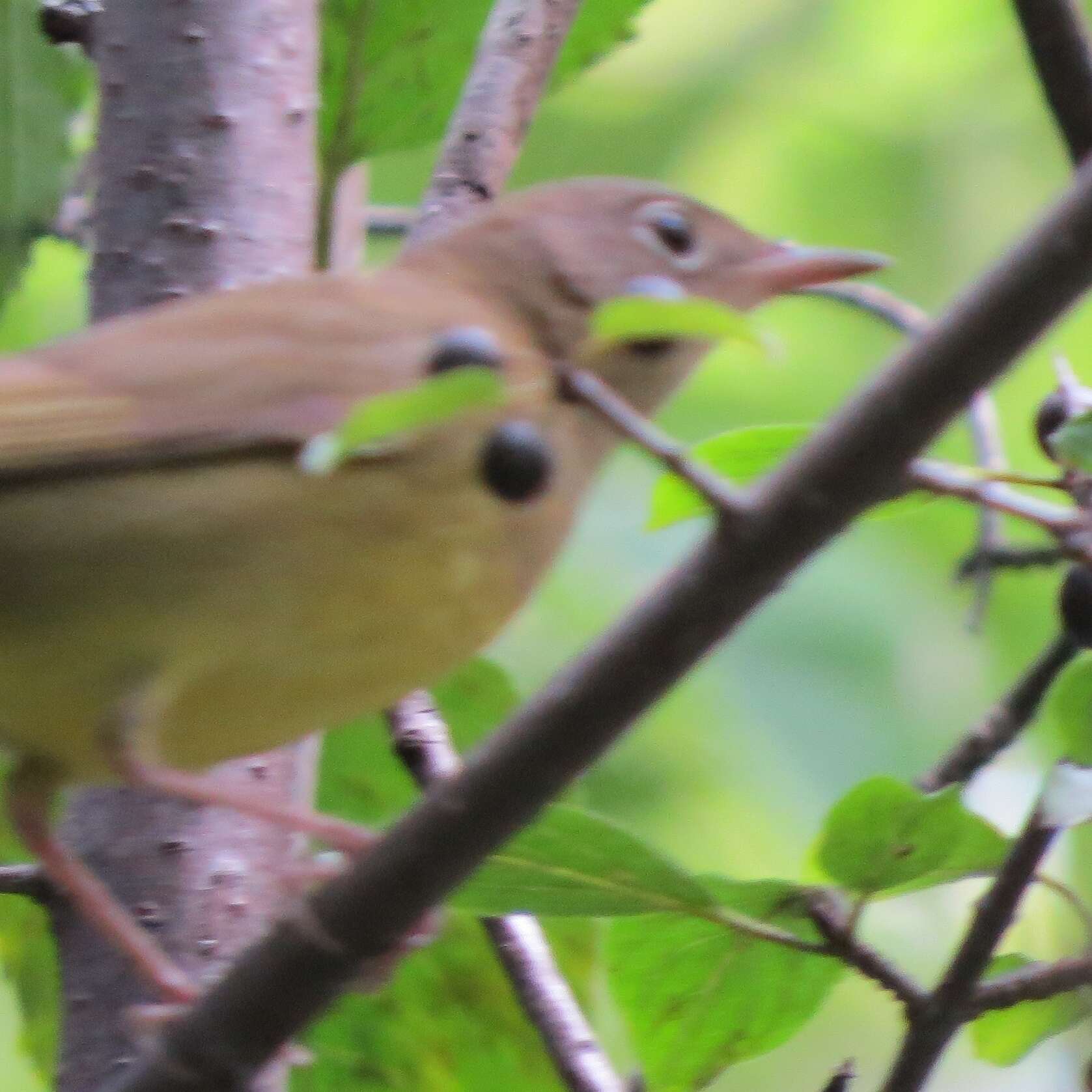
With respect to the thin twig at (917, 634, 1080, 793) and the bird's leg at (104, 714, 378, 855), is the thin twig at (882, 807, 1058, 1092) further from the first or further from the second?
the bird's leg at (104, 714, 378, 855)

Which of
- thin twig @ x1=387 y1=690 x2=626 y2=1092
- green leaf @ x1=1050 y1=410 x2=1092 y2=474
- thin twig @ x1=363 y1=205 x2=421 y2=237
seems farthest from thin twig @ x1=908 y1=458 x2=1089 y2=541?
thin twig @ x1=363 y1=205 x2=421 y2=237

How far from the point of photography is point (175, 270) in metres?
3.11

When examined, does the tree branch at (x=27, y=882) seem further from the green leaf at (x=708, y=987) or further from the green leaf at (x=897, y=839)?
the green leaf at (x=897, y=839)

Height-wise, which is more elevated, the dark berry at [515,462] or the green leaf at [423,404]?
the green leaf at [423,404]

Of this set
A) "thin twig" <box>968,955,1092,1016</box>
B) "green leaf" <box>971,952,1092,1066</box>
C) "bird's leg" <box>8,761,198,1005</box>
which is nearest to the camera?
"thin twig" <box>968,955,1092,1016</box>

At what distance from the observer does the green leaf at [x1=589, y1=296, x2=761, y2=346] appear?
1.64 m

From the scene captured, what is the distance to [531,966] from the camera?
9.53 ft

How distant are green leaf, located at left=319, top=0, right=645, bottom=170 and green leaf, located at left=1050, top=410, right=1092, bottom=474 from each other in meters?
1.91

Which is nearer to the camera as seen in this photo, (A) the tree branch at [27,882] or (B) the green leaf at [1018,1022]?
(B) the green leaf at [1018,1022]

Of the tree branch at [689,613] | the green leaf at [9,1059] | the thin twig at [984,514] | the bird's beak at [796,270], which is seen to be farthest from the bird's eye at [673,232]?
the green leaf at [9,1059]

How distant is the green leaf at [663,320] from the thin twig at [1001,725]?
0.96 m

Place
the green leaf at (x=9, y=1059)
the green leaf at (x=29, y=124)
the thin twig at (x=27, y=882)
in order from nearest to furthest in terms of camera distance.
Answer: the thin twig at (x=27, y=882) < the green leaf at (x=29, y=124) < the green leaf at (x=9, y=1059)

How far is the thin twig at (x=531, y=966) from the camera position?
2668 mm

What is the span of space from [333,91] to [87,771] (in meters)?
1.61
